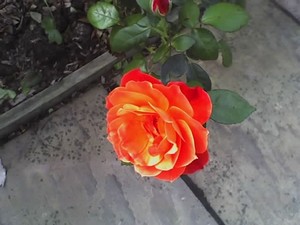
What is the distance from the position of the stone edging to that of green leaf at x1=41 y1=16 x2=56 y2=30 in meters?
0.17

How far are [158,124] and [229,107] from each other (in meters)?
0.29

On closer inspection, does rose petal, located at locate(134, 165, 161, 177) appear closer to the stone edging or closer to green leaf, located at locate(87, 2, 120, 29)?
green leaf, located at locate(87, 2, 120, 29)

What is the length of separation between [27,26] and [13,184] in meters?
0.54

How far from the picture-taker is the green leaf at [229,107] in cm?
117

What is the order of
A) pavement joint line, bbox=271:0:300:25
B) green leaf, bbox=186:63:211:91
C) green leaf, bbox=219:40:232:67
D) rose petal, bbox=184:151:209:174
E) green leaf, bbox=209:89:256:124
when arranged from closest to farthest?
rose petal, bbox=184:151:209:174 → green leaf, bbox=209:89:256:124 → green leaf, bbox=186:63:211:91 → green leaf, bbox=219:40:232:67 → pavement joint line, bbox=271:0:300:25

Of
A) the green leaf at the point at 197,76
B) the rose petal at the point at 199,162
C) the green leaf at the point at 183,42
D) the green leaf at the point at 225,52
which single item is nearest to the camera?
the rose petal at the point at 199,162

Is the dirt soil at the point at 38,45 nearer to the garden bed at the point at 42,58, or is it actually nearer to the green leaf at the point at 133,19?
the garden bed at the point at 42,58

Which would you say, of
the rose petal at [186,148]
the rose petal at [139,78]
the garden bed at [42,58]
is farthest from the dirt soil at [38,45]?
the rose petal at [186,148]

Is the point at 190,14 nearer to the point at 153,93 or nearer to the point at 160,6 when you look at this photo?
the point at 160,6

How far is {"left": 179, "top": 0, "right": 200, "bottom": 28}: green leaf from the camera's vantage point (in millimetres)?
1329

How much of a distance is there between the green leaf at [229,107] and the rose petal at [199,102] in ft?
0.64

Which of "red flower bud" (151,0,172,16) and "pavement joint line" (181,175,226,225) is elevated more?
"red flower bud" (151,0,172,16)

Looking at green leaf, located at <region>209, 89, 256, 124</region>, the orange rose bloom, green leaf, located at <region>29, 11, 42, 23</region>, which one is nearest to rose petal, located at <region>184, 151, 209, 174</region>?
the orange rose bloom

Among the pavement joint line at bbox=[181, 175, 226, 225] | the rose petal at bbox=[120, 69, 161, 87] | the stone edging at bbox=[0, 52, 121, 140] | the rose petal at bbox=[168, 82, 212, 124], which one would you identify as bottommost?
the pavement joint line at bbox=[181, 175, 226, 225]
